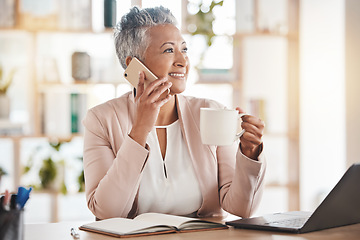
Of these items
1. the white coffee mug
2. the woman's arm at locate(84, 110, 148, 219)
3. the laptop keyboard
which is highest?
the white coffee mug

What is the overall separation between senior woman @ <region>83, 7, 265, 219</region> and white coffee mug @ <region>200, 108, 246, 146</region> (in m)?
0.15

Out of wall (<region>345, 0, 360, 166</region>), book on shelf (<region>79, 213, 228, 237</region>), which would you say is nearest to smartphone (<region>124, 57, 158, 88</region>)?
book on shelf (<region>79, 213, 228, 237</region>)

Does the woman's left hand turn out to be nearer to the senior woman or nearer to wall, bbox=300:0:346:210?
the senior woman

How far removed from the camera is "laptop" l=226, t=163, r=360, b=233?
4.28 feet

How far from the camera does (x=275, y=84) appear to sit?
4.17 m

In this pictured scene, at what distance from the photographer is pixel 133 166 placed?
164 centimetres

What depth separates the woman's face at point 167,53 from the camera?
1.91 meters

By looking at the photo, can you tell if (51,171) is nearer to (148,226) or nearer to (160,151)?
(160,151)

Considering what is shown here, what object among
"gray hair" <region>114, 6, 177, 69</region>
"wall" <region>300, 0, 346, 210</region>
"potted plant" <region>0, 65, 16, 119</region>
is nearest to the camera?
"gray hair" <region>114, 6, 177, 69</region>

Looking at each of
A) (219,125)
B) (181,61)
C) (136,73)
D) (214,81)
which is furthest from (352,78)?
(219,125)

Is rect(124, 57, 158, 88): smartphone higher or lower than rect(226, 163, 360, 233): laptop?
higher

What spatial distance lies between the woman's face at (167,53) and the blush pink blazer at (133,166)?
0.14 m

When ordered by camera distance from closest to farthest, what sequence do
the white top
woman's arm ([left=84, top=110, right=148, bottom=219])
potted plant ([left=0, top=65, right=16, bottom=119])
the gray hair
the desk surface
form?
1. the desk surface
2. woman's arm ([left=84, top=110, right=148, bottom=219])
3. the white top
4. the gray hair
5. potted plant ([left=0, top=65, right=16, bottom=119])

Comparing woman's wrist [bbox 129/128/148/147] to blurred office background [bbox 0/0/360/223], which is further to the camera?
blurred office background [bbox 0/0/360/223]
